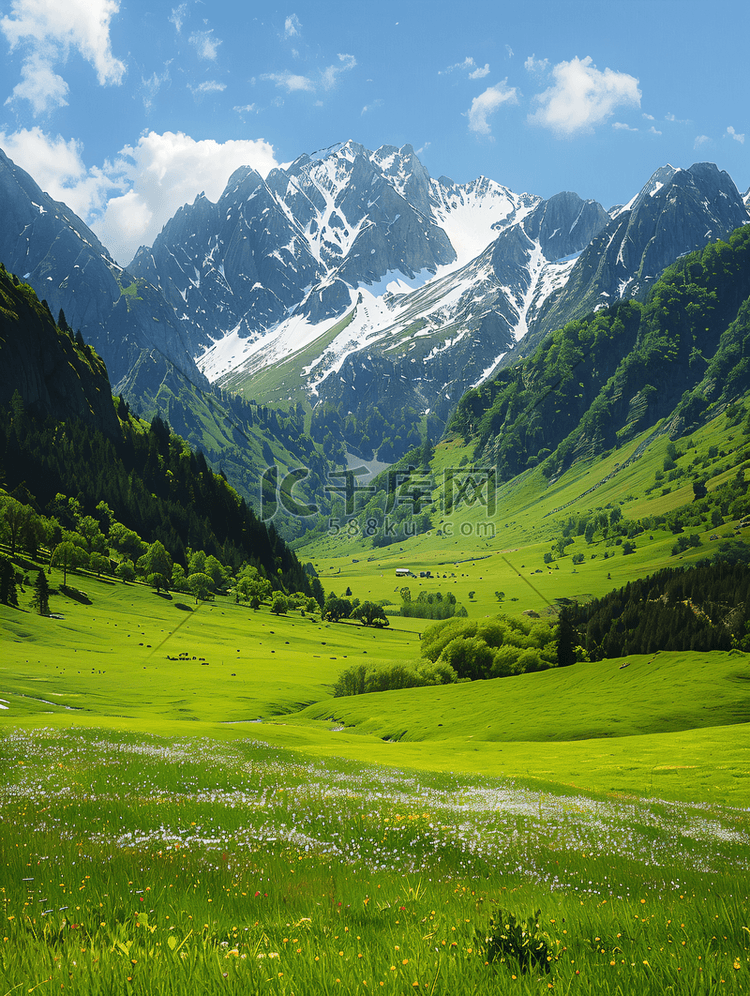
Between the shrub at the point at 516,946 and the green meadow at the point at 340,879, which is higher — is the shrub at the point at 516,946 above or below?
above

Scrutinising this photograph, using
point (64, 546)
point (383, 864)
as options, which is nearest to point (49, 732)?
point (383, 864)

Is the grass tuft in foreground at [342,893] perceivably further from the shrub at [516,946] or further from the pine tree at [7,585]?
the pine tree at [7,585]

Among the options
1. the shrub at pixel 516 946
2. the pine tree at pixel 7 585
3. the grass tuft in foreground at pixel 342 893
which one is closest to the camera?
the grass tuft in foreground at pixel 342 893

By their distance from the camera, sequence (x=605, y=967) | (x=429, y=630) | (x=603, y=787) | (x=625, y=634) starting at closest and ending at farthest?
(x=605, y=967) → (x=603, y=787) → (x=625, y=634) → (x=429, y=630)

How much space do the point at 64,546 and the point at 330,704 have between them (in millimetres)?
114619

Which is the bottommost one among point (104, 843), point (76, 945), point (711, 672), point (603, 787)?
point (711, 672)

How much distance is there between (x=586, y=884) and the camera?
9836 mm

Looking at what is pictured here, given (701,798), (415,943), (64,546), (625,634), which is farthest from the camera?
(64,546)

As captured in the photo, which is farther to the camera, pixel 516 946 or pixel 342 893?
pixel 342 893

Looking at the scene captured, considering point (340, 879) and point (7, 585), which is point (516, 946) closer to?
point (340, 879)

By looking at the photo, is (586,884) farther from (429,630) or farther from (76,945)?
(429,630)

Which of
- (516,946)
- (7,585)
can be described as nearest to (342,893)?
(516,946)

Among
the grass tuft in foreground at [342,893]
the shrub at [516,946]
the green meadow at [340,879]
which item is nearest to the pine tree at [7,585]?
the green meadow at [340,879]

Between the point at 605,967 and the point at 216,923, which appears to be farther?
the point at 216,923
